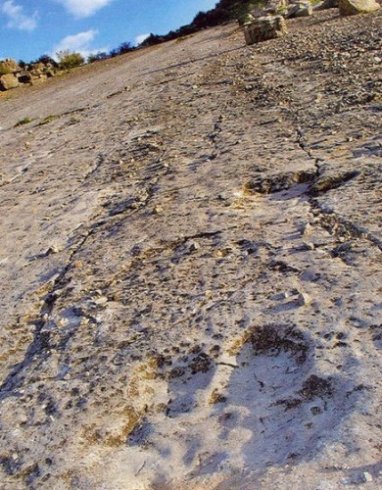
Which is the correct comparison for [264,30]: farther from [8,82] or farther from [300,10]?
[8,82]

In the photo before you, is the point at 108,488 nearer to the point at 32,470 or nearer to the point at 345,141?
the point at 32,470

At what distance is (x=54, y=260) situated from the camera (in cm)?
337

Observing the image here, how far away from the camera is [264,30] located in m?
11.4

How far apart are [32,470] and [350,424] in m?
0.96

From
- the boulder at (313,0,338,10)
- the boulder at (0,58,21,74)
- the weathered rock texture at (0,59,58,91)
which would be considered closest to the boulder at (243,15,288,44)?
the boulder at (313,0,338,10)

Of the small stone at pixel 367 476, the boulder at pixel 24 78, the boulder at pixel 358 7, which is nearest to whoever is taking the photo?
the small stone at pixel 367 476

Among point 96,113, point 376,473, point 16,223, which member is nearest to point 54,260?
point 16,223

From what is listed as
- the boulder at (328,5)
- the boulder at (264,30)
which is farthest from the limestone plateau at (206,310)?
the boulder at (328,5)

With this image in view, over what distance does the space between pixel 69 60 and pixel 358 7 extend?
16726 millimetres

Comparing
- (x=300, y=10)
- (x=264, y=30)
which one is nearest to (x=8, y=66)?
(x=300, y=10)

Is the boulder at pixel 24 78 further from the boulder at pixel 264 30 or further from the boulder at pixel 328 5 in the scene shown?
the boulder at pixel 264 30

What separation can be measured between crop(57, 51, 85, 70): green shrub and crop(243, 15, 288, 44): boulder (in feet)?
49.6

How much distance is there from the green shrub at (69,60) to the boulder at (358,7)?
51.7 ft

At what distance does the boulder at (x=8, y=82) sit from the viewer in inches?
834
